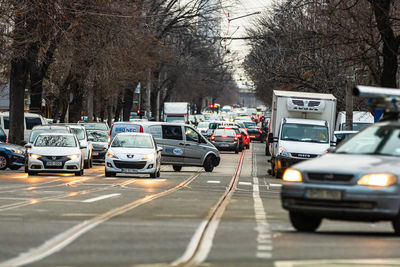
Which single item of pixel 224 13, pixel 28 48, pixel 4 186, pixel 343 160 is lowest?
pixel 4 186

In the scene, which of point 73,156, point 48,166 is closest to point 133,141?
point 73,156

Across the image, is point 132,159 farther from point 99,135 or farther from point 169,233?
point 169,233

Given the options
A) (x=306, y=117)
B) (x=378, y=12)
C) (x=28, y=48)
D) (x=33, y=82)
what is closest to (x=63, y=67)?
(x=33, y=82)

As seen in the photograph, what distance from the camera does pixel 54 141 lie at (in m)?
31.4

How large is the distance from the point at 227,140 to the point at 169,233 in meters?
46.5

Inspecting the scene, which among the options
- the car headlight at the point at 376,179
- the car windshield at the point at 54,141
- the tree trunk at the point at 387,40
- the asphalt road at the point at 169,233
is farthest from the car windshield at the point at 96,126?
the car headlight at the point at 376,179

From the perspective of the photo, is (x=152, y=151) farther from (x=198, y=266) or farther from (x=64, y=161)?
(x=198, y=266)

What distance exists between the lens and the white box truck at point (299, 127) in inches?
1262

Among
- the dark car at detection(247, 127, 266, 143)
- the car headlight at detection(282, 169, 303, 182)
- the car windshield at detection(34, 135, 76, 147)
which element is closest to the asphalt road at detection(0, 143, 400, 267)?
the car headlight at detection(282, 169, 303, 182)

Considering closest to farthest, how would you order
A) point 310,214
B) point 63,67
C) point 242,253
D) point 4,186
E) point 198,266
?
point 198,266 → point 242,253 → point 310,214 → point 4,186 → point 63,67

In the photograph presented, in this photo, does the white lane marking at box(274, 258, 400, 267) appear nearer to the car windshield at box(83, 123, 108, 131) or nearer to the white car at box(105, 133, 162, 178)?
the white car at box(105, 133, 162, 178)

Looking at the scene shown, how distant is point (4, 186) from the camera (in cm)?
2422

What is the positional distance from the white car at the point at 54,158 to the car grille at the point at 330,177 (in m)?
18.8

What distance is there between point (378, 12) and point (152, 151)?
8014 mm
